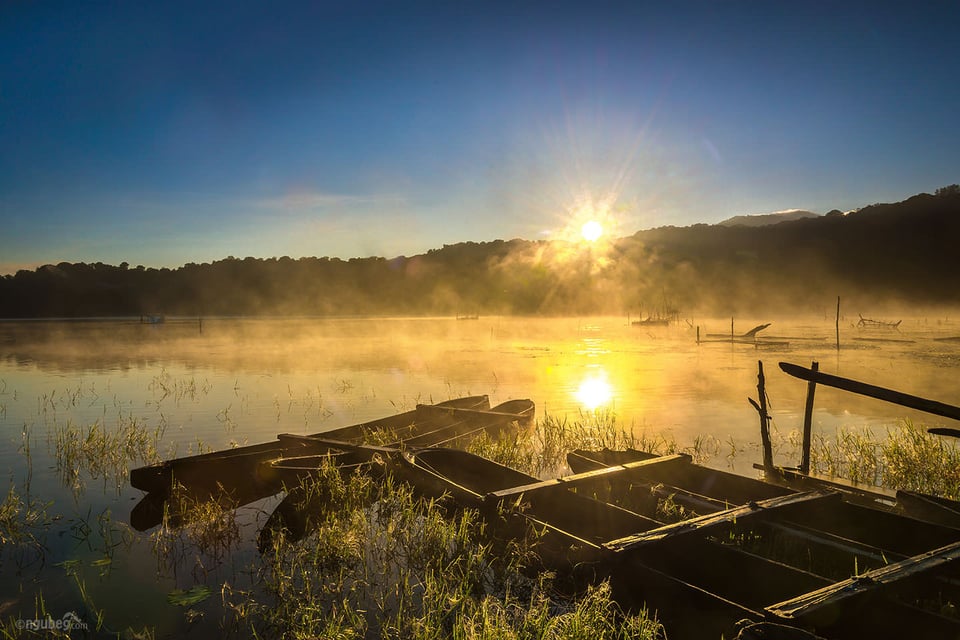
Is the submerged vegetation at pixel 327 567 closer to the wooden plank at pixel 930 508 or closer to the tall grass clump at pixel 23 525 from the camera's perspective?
the tall grass clump at pixel 23 525

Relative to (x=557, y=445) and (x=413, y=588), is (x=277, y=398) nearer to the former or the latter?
(x=557, y=445)

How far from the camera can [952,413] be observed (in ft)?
23.9

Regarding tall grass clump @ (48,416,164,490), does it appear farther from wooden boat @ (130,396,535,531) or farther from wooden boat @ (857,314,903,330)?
wooden boat @ (857,314,903,330)

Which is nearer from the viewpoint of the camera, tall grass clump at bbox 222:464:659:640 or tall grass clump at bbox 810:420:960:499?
tall grass clump at bbox 222:464:659:640

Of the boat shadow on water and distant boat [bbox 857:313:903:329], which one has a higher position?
the boat shadow on water

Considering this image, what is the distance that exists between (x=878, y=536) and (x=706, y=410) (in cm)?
1288

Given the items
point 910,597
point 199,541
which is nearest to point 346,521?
point 199,541

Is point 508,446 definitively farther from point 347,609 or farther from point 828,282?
point 828,282

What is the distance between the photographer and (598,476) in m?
8.70

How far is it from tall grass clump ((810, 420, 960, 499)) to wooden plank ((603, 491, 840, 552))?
4296mm

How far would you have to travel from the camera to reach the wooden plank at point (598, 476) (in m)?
7.91

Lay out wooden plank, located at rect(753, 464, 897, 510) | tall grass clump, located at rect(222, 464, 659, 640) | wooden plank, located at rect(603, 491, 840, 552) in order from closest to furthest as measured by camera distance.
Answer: tall grass clump, located at rect(222, 464, 659, 640) < wooden plank, located at rect(603, 491, 840, 552) < wooden plank, located at rect(753, 464, 897, 510)

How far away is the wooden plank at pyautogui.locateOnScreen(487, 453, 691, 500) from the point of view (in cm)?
791

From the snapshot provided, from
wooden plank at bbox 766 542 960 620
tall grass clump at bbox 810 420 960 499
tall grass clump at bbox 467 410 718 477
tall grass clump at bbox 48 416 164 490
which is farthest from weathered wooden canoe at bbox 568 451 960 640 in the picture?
tall grass clump at bbox 48 416 164 490
